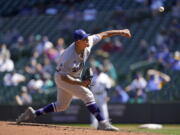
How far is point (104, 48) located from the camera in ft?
62.3

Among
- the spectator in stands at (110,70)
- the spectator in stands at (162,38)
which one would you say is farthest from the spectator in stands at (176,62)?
the spectator in stands at (110,70)

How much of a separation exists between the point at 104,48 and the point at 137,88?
3060 mm

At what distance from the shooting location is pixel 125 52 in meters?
18.6

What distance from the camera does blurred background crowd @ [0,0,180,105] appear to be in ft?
53.9

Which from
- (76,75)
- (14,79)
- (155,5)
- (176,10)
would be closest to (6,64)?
(14,79)

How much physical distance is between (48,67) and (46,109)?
27.4ft

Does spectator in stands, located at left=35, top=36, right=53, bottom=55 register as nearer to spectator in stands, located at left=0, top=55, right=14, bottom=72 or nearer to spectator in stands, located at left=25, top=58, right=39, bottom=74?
spectator in stands, located at left=25, top=58, right=39, bottom=74

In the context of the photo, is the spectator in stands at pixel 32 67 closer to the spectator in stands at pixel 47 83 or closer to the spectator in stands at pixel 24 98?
the spectator in stands at pixel 47 83

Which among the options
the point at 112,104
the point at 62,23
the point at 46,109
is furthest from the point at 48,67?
the point at 46,109

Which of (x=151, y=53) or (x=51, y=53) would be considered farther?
(x=51, y=53)

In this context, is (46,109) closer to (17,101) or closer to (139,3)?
(17,101)

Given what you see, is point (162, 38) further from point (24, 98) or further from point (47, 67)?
point (24, 98)

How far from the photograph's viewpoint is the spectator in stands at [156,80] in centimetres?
1614

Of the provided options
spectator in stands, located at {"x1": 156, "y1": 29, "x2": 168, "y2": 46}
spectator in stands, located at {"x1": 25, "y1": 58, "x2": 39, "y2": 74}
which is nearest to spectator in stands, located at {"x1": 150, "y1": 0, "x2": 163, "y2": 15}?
spectator in stands, located at {"x1": 156, "y1": 29, "x2": 168, "y2": 46}
